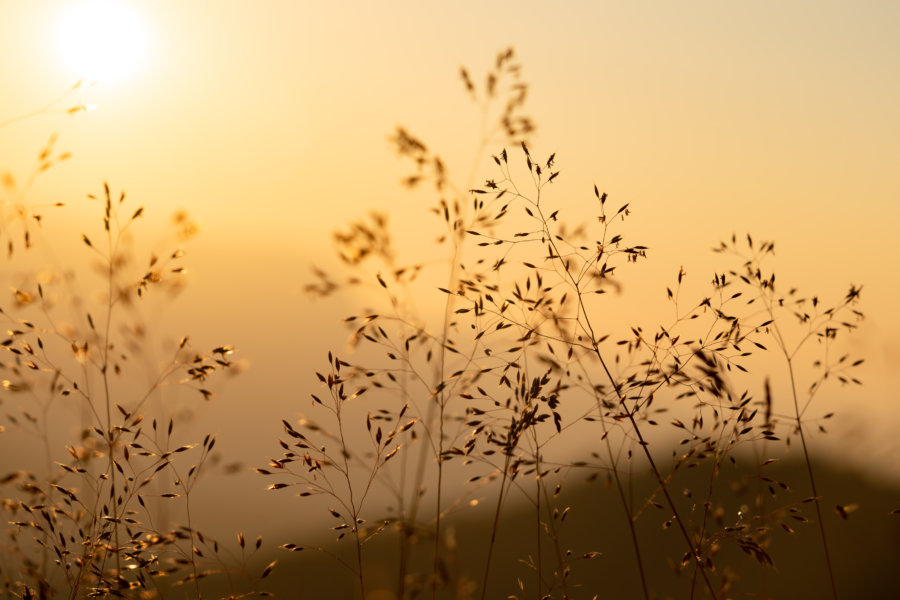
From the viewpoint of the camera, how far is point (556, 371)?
3307 mm

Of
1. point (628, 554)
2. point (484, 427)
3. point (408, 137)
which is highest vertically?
point (408, 137)

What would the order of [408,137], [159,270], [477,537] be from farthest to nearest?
1. [477,537]
2. [159,270]
3. [408,137]

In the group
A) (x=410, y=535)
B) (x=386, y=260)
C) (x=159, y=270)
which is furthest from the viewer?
(x=159, y=270)

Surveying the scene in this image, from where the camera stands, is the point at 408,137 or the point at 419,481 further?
the point at 408,137

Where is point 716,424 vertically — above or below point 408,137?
below

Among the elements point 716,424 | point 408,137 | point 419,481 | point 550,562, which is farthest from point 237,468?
point 550,562

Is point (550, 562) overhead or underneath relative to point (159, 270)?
underneath

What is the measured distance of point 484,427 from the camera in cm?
325

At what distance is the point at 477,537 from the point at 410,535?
5.32 m

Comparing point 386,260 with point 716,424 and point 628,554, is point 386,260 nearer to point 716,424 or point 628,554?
point 716,424

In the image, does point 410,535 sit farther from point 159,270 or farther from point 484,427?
point 159,270

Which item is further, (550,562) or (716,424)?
(550,562)

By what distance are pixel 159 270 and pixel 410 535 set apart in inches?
72.7

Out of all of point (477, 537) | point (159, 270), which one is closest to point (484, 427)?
point (159, 270)
